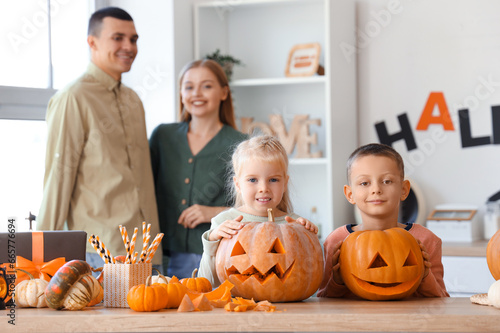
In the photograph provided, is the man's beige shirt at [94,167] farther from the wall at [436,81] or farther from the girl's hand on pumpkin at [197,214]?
the wall at [436,81]

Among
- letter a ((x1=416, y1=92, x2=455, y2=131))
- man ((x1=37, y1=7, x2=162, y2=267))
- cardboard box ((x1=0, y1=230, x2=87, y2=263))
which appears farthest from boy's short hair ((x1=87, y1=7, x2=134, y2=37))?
letter a ((x1=416, y1=92, x2=455, y2=131))

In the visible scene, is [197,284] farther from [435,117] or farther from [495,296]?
[435,117]

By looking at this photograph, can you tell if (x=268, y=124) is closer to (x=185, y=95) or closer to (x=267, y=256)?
(x=185, y=95)

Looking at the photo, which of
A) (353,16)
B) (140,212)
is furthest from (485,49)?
(140,212)

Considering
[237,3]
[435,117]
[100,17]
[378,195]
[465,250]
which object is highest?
[237,3]

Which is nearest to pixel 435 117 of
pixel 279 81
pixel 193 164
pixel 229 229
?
pixel 279 81

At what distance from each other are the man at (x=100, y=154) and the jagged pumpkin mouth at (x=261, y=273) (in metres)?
1.13

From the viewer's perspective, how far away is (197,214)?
2607mm

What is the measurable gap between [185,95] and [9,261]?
140 centimetres

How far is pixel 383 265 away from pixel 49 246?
802 mm

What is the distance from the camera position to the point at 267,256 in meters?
1.43

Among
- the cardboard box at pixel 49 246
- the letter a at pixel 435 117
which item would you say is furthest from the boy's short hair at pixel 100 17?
the letter a at pixel 435 117

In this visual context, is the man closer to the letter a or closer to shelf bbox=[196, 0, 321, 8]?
shelf bbox=[196, 0, 321, 8]

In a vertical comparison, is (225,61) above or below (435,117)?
above
